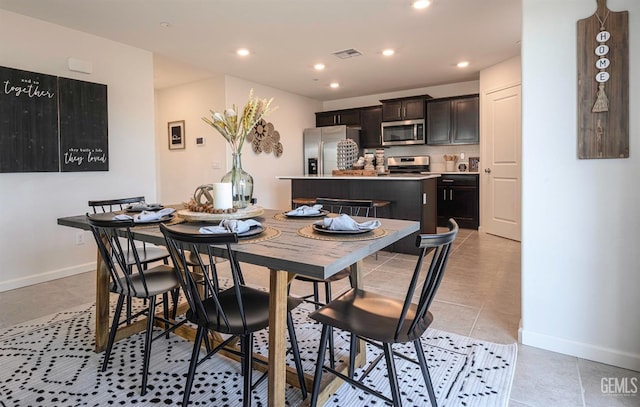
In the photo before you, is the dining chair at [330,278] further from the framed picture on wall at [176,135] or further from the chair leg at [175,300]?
the framed picture on wall at [176,135]

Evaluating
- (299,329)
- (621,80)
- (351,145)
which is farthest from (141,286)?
(351,145)

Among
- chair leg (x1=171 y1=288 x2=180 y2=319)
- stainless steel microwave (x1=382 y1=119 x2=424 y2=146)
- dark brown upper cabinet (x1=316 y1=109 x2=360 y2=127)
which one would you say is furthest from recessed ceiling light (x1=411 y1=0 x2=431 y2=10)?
dark brown upper cabinet (x1=316 y1=109 x2=360 y2=127)

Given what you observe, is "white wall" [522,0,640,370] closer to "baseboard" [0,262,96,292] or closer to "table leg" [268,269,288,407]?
"table leg" [268,269,288,407]

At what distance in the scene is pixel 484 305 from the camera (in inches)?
107

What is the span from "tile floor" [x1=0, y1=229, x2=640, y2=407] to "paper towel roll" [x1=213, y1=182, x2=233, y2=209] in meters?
1.43

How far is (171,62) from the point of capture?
473 cm

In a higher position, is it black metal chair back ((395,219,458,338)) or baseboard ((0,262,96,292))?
black metal chair back ((395,219,458,338))

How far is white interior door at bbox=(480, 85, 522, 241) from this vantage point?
4996 millimetres

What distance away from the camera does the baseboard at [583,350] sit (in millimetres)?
1841

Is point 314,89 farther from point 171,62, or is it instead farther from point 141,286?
point 141,286

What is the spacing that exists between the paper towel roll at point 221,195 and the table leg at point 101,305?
0.78 metres

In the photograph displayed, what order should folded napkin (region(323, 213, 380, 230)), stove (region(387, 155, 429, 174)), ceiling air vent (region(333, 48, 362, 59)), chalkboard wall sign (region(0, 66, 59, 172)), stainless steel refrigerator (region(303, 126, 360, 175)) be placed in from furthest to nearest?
stainless steel refrigerator (region(303, 126, 360, 175)) → stove (region(387, 155, 429, 174)) → ceiling air vent (region(333, 48, 362, 59)) → chalkboard wall sign (region(0, 66, 59, 172)) → folded napkin (region(323, 213, 380, 230))

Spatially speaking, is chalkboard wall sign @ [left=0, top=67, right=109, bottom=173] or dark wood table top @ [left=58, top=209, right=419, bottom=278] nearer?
dark wood table top @ [left=58, top=209, right=419, bottom=278]

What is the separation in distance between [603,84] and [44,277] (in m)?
4.60
